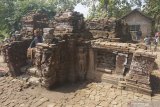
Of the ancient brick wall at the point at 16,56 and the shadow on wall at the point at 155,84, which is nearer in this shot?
the shadow on wall at the point at 155,84

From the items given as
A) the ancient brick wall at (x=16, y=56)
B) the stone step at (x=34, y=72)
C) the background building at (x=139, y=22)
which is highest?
the background building at (x=139, y=22)

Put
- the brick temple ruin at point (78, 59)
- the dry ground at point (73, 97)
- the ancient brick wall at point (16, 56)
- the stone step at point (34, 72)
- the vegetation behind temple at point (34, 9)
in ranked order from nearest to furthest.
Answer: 1. the dry ground at point (73, 97)
2. the brick temple ruin at point (78, 59)
3. the stone step at point (34, 72)
4. the ancient brick wall at point (16, 56)
5. the vegetation behind temple at point (34, 9)

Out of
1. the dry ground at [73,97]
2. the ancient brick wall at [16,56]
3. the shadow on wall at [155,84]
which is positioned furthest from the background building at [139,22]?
the dry ground at [73,97]

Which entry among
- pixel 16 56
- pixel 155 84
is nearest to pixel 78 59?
pixel 16 56

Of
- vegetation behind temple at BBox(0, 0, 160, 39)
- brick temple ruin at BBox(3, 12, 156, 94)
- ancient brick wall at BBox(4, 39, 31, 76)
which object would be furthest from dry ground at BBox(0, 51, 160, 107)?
vegetation behind temple at BBox(0, 0, 160, 39)

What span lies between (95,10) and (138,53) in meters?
23.7

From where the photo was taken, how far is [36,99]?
7203 mm

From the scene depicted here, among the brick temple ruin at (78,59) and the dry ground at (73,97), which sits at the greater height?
the brick temple ruin at (78,59)

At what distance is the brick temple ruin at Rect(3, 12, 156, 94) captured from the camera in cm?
745

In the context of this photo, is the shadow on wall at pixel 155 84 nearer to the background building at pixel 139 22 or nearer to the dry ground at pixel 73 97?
the dry ground at pixel 73 97

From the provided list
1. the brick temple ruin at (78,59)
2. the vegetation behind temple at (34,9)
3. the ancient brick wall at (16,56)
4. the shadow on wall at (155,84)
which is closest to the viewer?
the brick temple ruin at (78,59)

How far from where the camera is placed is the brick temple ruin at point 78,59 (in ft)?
24.4

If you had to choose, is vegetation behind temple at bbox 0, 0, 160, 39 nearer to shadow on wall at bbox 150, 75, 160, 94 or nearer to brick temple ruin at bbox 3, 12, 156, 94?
brick temple ruin at bbox 3, 12, 156, 94

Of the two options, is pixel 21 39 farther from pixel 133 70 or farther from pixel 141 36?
pixel 141 36
